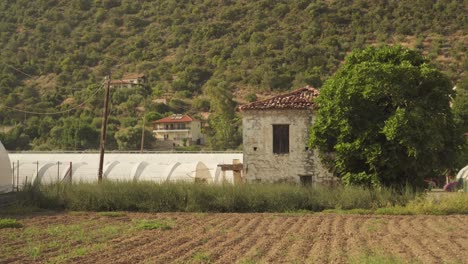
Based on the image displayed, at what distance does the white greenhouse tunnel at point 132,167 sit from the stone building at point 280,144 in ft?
13.0

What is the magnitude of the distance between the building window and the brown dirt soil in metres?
6.36

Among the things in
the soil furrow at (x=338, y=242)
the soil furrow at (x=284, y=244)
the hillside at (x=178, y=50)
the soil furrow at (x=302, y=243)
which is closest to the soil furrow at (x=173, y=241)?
the soil furrow at (x=284, y=244)

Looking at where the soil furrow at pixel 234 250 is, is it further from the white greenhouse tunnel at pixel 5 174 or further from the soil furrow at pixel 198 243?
the white greenhouse tunnel at pixel 5 174

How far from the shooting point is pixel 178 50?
3398 inches

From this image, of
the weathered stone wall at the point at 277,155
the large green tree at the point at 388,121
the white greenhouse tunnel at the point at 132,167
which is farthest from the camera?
the white greenhouse tunnel at the point at 132,167

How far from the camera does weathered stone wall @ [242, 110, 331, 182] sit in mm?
27609

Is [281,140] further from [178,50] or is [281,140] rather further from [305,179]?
[178,50]

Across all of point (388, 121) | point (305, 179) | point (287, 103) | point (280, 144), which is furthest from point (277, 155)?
point (388, 121)

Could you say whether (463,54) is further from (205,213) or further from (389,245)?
(389,245)

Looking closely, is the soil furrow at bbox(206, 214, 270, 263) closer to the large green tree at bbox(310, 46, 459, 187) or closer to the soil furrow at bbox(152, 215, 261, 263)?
the soil furrow at bbox(152, 215, 261, 263)

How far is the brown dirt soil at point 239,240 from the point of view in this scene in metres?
12.4

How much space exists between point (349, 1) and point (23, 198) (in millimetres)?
75566

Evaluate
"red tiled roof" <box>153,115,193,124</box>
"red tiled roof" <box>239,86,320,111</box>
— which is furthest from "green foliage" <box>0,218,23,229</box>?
"red tiled roof" <box>153,115,193,124</box>

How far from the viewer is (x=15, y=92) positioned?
7469 cm
